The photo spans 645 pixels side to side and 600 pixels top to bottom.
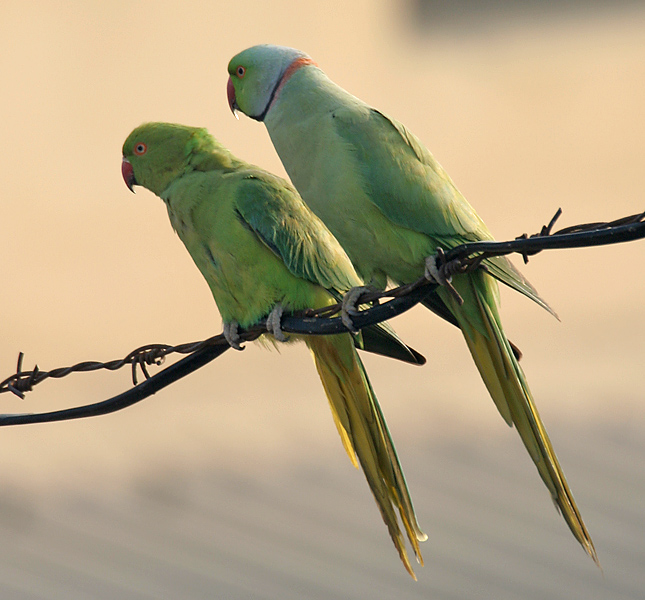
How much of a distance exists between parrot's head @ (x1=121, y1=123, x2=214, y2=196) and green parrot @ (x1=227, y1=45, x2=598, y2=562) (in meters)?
0.35

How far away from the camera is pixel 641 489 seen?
580 centimetres

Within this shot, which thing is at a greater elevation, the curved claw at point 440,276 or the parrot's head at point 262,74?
the parrot's head at point 262,74

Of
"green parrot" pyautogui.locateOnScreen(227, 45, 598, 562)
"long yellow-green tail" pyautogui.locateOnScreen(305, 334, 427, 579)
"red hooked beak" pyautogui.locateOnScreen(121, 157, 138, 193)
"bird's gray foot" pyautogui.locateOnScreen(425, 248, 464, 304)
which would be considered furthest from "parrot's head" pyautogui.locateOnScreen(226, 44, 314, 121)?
"bird's gray foot" pyautogui.locateOnScreen(425, 248, 464, 304)

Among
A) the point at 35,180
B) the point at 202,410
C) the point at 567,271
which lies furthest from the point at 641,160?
the point at 35,180

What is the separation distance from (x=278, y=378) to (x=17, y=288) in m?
1.71

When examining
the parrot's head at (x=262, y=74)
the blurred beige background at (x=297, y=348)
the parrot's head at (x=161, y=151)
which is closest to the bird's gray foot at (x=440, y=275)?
the parrot's head at (x=262, y=74)

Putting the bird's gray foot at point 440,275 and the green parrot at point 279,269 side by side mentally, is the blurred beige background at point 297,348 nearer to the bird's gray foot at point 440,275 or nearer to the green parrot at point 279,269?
the green parrot at point 279,269

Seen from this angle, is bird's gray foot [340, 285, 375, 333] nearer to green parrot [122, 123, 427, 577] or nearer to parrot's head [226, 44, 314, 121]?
green parrot [122, 123, 427, 577]

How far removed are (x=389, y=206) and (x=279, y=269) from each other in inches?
15.6

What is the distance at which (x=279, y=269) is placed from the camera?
297 cm

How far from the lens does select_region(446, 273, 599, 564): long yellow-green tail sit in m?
2.48

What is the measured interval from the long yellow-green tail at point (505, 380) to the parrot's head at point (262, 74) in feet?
2.75

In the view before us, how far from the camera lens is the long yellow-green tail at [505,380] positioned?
2477 millimetres

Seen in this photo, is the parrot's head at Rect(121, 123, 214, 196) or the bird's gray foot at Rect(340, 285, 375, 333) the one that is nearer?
the bird's gray foot at Rect(340, 285, 375, 333)
